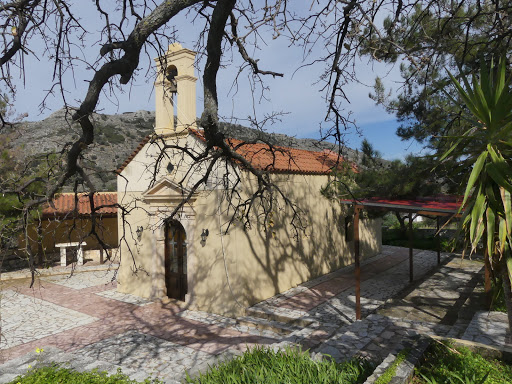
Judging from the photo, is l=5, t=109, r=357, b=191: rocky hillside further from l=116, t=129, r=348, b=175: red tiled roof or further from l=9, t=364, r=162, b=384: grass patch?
l=9, t=364, r=162, b=384: grass patch

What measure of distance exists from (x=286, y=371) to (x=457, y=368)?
6.37 ft

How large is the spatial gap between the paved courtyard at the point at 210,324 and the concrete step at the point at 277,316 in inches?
0.9

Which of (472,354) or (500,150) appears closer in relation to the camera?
(500,150)

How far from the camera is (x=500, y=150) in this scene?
11.6 ft

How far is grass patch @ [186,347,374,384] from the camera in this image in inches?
159

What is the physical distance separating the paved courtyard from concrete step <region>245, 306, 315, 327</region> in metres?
0.02

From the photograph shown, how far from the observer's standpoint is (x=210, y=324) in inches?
329

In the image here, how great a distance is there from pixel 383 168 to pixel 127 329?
822cm

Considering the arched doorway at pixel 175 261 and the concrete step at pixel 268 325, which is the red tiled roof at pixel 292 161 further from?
the concrete step at pixel 268 325

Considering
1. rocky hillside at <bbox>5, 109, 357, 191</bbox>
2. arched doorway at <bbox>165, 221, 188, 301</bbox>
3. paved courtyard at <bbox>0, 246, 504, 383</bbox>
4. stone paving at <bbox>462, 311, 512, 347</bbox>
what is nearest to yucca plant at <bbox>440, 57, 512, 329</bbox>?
rocky hillside at <bbox>5, 109, 357, 191</bbox>

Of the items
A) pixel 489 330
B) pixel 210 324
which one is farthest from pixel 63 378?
pixel 489 330

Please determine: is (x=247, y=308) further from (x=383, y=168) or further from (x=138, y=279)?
(x=383, y=168)

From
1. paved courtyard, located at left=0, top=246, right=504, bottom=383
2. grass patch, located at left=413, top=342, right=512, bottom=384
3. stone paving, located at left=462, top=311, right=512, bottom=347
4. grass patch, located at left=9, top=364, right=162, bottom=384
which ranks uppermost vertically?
grass patch, located at left=413, top=342, right=512, bottom=384

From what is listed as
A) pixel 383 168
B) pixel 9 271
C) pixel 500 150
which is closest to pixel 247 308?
pixel 383 168
